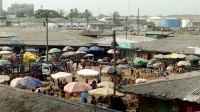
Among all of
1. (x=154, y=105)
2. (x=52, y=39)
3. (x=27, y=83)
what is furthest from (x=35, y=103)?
(x=52, y=39)

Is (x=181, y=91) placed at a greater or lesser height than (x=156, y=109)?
greater

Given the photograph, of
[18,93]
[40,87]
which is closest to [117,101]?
[18,93]

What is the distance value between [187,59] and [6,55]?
54.2 feet

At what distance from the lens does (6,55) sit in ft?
104

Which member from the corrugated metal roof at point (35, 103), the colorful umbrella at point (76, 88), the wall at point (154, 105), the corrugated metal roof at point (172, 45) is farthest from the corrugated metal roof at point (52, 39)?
the corrugated metal roof at point (35, 103)

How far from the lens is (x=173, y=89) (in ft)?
39.4

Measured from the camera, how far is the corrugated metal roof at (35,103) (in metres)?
10.1

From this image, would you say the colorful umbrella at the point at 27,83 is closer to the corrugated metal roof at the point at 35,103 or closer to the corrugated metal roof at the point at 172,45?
the corrugated metal roof at the point at 35,103

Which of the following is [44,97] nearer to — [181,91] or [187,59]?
[181,91]

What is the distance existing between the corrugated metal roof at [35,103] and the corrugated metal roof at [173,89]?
10.00ft

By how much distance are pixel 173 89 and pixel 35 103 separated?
4810 millimetres

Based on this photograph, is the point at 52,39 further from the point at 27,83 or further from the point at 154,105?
the point at 154,105

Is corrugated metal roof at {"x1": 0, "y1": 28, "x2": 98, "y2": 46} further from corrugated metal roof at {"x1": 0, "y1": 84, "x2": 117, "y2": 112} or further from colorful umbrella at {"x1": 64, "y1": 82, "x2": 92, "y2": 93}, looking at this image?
corrugated metal roof at {"x1": 0, "y1": 84, "x2": 117, "y2": 112}

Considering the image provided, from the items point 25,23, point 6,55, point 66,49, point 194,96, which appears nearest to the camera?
point 194,96
